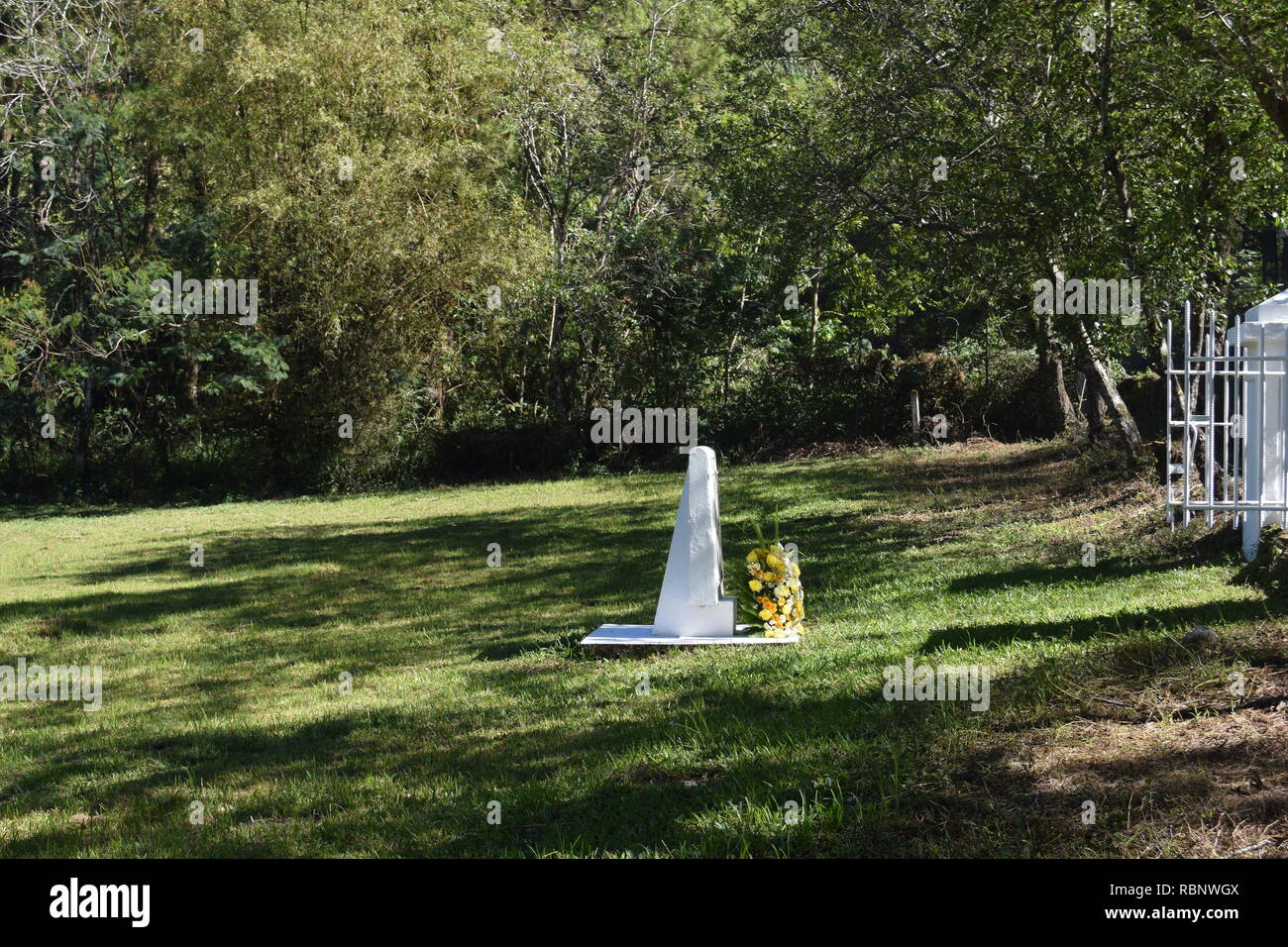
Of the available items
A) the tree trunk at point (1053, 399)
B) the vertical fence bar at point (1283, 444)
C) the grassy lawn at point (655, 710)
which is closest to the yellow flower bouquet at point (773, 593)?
the grassy lawn at point (655, 710)

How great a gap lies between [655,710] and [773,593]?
2.05 m

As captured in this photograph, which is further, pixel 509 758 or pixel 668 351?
pixel 668 351

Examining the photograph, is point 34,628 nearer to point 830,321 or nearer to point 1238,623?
point 1238,623

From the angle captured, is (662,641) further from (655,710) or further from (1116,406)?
(1116,406)

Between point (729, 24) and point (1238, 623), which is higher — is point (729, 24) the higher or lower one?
the higher one

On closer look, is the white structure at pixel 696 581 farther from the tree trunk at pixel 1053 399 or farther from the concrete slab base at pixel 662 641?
the tree trunk at pixel 1053 399

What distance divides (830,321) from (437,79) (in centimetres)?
883

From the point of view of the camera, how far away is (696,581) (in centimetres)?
804

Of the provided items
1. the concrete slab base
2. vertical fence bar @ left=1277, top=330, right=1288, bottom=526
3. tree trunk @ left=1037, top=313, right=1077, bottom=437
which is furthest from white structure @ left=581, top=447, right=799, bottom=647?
tree trunk @ left=1037, top=313, right=1077, bottom=437

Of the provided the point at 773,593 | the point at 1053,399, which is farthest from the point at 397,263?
the point at 773,593

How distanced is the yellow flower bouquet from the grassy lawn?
0.78 feet

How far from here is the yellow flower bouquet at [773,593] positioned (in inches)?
316
